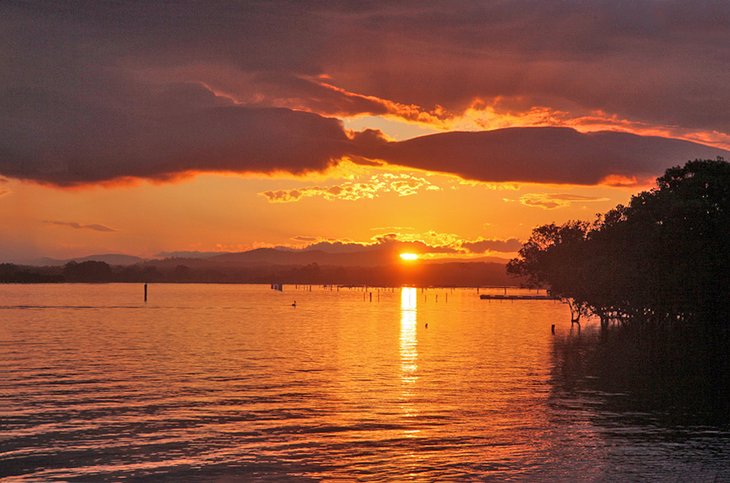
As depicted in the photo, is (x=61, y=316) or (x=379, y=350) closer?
(x=379, y=350)

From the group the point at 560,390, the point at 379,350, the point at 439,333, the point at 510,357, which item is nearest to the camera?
the point at 560,390

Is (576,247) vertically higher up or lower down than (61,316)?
higher up

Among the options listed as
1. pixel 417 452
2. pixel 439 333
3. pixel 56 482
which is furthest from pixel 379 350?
pixel 56 482

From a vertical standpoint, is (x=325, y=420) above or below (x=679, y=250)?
below

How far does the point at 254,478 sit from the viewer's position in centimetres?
3344

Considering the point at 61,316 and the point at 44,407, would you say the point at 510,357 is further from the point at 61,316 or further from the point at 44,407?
the point at 61,316

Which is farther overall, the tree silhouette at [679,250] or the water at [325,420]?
the tree silhouette at [679,250]

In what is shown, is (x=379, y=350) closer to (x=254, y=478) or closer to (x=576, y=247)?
(x=254, y=478)

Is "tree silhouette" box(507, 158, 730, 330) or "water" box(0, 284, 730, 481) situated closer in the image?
"water" box(0, 284, 730, 481)

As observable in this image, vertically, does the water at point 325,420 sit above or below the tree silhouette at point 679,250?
below

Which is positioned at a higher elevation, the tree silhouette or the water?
the tree silhouette

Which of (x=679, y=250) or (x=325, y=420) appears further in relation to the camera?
(x=679, y=250)

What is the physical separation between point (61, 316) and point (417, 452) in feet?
497

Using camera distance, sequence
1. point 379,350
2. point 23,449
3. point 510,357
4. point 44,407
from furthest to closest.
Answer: point 379,350
point 510,357
point 44,407
point 23,449
